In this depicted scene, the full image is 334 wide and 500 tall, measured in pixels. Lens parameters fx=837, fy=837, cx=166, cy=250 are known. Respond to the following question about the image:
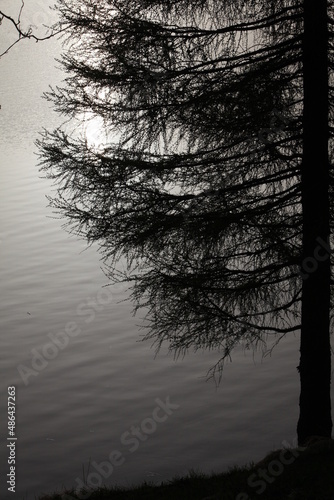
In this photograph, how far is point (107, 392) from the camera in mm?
13984

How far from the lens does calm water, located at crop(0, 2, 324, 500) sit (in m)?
11.7

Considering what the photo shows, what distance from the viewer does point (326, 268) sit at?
343 inches

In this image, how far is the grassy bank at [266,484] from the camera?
731 cm

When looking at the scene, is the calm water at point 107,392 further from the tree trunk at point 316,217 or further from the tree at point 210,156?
the tree at point 210,156

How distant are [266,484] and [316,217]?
9.14ft

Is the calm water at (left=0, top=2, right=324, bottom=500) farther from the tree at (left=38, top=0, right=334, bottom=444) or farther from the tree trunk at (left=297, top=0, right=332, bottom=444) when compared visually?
the tree at (left=38, top=0, right=334, bottom=444)

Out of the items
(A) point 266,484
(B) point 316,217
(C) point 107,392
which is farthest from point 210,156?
(C) point 107,392

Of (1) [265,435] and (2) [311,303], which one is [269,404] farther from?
(2) [311,303]

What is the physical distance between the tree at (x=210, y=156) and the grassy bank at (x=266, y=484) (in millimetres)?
1025

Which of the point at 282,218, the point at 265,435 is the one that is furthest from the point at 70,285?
the point at 282,218

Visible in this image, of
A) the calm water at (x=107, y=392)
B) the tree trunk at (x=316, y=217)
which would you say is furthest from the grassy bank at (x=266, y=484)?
the calm water at (x=107, y=392)

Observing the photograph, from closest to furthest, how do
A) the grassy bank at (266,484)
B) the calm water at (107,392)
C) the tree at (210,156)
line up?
the grassy bank at (266,484) < the tree at (210,156) < the calm water at (107,392)

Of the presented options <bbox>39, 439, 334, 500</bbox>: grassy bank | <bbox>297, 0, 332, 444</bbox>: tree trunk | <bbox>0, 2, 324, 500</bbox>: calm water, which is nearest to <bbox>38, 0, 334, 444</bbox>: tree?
<bbox>297, 0, 332, 444</bbox>: tree trunk

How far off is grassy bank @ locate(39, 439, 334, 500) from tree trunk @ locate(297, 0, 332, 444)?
0.94 metres
